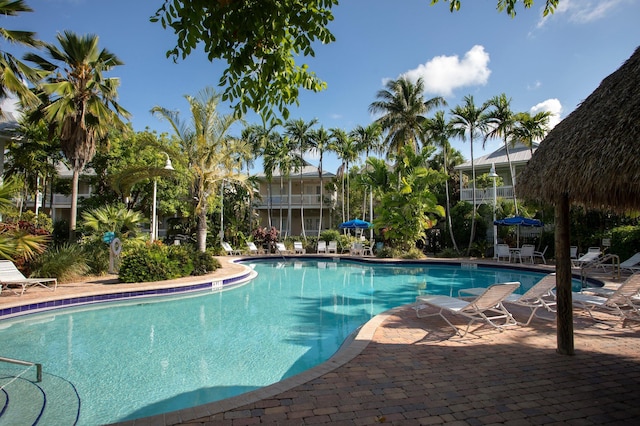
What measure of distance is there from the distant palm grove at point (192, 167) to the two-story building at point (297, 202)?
8.6 inches

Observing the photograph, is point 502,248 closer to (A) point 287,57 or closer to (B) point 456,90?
(B) point 456,90

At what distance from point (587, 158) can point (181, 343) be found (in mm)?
6394

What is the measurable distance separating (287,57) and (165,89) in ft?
42.1

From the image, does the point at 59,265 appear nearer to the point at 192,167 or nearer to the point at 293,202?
the point at 192,167

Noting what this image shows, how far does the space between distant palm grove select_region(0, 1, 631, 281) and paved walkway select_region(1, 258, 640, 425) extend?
2658mm

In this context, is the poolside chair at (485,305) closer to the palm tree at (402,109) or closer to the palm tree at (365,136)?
the palm tree at (402,109)

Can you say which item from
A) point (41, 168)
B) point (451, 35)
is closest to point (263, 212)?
point (41, 168)

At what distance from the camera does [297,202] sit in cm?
3253

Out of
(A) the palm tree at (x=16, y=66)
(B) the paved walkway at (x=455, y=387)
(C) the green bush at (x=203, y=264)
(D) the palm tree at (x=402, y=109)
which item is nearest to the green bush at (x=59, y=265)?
(C) the green bush at (x=203, y=264)

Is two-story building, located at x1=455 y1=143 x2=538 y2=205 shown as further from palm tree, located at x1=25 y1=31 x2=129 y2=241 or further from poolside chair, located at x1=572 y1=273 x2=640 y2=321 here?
palm tree, located at x1=25 y1=31 x2=129 y2=241

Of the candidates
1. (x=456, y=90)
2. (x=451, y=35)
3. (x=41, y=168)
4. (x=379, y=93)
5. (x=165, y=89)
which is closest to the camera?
(x=451, y=35)

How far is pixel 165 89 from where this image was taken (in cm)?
1435

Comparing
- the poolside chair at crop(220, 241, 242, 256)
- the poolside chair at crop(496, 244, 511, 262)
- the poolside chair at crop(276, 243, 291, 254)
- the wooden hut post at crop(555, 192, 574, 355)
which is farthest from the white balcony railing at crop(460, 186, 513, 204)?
the wooden hut post at crop(555, 192, 574, 355)

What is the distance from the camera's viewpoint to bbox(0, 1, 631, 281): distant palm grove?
11922 millimetres
